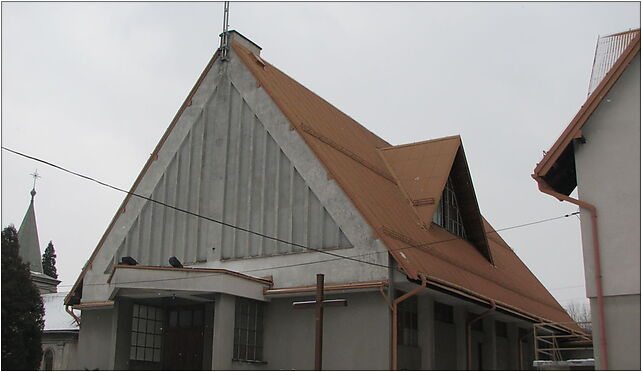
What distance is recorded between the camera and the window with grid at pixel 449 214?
2720 centimetres

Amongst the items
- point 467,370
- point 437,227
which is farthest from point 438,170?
point 467,370

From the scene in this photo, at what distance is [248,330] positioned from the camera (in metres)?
21.5

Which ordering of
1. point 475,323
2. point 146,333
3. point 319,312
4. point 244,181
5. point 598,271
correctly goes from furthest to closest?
point 475,323 < point 244,181 < point 146,333 < point 319,312 < point 598,271

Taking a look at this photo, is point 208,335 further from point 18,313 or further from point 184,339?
point 18,313

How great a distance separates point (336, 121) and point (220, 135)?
5.17 m

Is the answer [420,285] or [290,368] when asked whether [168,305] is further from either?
[420,285]

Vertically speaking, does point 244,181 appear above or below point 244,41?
below

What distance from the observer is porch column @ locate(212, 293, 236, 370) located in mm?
19906

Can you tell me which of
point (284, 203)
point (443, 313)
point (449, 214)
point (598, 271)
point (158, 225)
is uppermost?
point (449, 214)

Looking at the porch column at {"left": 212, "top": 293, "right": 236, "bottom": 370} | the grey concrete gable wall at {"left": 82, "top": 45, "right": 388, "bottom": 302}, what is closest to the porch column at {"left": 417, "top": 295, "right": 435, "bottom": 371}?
the grey concrete gable wall at {"left": 82, "top": 45, "right": 388, "bottom": 302}

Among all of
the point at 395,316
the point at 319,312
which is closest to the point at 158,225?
the point at 395,316

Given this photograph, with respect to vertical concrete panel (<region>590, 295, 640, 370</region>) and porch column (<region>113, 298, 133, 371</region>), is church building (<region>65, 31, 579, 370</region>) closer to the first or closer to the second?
porch column (<region>113, 298, 133, 371</region>)

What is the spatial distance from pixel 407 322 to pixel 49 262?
54.4 meters

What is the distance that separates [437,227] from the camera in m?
26.3
